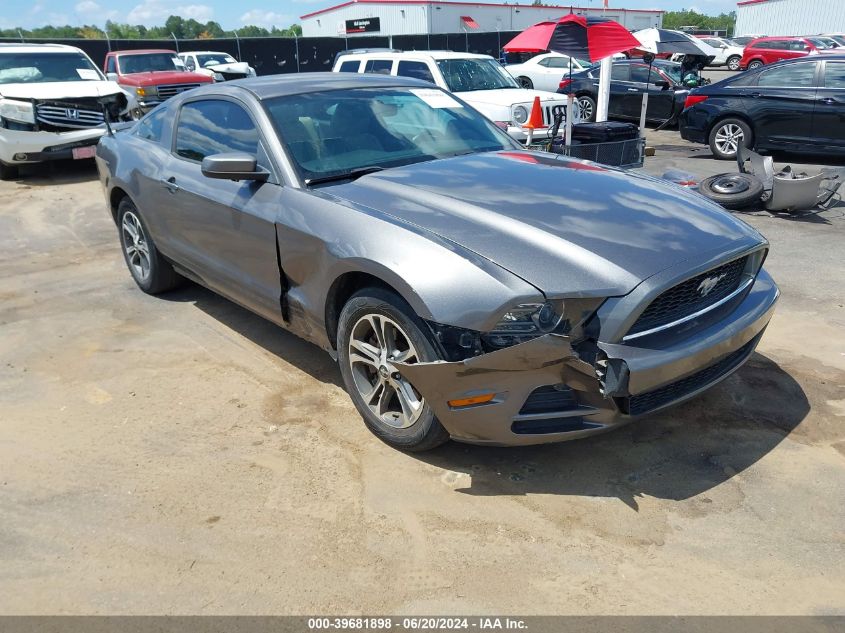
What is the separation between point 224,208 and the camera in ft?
13.8

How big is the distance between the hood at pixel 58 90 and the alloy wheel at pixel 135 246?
20.2 feet

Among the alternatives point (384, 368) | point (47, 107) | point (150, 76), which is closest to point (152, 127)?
point (384, 368)

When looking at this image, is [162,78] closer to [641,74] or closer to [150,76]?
[150,76]

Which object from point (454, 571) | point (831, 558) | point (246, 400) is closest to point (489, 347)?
point (454, 571)

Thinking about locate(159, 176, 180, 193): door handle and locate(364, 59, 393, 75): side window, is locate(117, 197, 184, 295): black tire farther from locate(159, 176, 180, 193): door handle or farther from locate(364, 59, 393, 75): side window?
locate(364, 59, 393, 75): side window

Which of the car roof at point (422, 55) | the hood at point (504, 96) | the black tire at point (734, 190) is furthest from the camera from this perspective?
the car roof at point (422, 55)

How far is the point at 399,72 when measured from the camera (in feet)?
36.3

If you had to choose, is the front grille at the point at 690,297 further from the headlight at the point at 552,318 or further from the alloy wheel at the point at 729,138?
the alloy wheel at the point at 729,138

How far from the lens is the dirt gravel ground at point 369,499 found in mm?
2566

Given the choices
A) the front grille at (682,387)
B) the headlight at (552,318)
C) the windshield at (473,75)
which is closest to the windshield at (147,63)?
the windshield at (473,75)

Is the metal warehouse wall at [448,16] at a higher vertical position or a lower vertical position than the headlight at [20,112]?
higher

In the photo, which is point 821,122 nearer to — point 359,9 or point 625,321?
point 625,321

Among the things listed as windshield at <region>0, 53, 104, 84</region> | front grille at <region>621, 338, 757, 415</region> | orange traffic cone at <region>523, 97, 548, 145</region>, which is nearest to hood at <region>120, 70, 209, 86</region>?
windshield at <region>0, 53, 104, 84</region>

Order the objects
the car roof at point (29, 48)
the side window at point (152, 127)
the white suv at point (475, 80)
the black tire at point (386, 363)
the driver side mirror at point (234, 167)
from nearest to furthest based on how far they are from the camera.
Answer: the black tire at point (386, 363) → the driver side mirror at point (234, 167) → the side window at point (152, 127) → the white suv at point (475, 80) → the car roof at point (29, 48)
